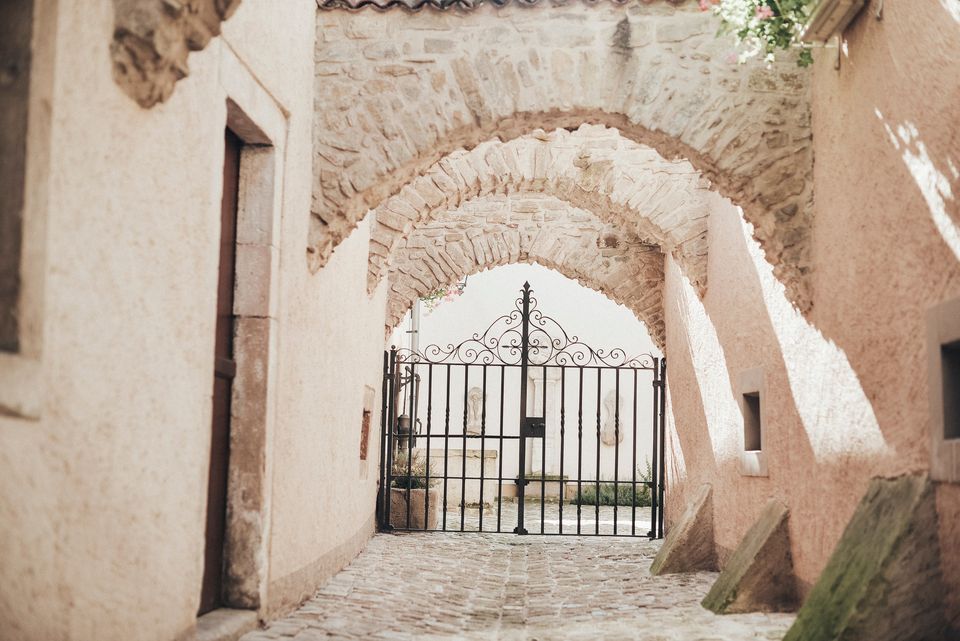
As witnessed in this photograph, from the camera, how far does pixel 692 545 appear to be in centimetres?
751

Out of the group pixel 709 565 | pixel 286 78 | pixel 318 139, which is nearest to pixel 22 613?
pixel 286 78

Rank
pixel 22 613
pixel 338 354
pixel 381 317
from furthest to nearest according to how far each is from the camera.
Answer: pixel 381 317 → pixel 338 354 → pixel 22 613

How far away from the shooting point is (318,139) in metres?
5.91

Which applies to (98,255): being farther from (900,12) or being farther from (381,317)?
(381,317)

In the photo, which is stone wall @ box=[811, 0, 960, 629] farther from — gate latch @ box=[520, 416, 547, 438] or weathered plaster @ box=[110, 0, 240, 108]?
gate latch @ box=[520, 416, 547, 438]

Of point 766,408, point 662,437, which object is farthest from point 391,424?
point 766,408

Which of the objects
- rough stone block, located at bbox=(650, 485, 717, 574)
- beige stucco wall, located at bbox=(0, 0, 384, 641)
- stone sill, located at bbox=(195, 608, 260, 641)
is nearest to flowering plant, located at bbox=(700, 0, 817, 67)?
beige stucco wall, located at bbox=(0, 0, 384, 641)

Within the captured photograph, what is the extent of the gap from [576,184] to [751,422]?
2.88m

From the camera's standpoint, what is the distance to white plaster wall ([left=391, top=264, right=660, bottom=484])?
715 inches

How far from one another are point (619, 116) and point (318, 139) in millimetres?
1580

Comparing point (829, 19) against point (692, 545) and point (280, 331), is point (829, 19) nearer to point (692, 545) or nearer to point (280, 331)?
point (280, 331)

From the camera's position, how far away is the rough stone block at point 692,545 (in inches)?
291

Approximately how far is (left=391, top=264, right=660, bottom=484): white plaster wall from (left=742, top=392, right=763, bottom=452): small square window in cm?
1041

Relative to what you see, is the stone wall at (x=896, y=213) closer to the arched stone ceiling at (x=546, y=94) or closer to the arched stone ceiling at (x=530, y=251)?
the arched stone ceiling at (x=546, y=94)
